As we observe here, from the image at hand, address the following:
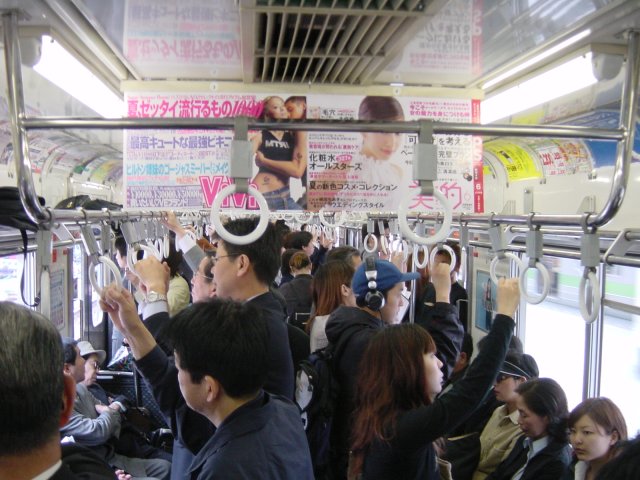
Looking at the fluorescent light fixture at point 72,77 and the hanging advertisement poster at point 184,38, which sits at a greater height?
the hanging advertisement poster at point 184,38

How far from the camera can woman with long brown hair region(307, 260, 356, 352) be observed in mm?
3323

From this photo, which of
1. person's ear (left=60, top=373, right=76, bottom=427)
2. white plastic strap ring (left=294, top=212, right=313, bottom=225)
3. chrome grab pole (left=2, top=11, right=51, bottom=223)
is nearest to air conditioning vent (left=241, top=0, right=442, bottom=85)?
chrome grab pole (left=2, top=11, right=51, bottom=223)

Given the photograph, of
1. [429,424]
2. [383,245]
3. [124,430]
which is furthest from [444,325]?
[124,430]

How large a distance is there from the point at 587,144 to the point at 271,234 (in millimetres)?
4340

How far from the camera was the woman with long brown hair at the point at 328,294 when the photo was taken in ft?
10.9

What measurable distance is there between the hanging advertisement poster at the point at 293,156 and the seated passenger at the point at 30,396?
189 cm

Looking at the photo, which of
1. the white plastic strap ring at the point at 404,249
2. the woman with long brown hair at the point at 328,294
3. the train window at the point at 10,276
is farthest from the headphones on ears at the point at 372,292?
the train window at the point at 10,276

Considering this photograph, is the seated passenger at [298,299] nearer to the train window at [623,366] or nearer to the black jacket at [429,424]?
the black jacket at [429,424]

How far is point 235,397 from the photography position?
1660 mm

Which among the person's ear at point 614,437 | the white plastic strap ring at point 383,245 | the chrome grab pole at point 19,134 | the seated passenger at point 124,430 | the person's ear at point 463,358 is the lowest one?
the seated passenger at point 124,430

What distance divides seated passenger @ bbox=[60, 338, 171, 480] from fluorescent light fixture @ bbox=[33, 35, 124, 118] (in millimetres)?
2047

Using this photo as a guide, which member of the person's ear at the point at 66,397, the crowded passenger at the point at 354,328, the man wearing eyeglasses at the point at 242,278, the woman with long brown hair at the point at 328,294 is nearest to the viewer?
the person's ear at the point at 66,397

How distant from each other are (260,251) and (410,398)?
950 millimetres

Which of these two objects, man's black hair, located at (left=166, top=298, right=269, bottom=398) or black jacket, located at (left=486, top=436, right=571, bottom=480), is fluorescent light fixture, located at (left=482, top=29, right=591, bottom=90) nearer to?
man's black hair, located at (left=166, top=298, right=269, bottom=398)
